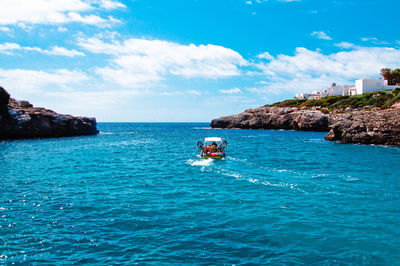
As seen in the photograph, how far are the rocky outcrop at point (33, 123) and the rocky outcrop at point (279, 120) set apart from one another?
69475 millimetres

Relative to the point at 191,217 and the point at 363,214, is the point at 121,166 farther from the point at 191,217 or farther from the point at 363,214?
the point at 363,214

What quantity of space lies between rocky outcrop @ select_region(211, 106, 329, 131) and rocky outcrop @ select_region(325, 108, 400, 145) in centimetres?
4298

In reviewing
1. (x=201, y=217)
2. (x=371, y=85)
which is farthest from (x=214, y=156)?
(x=371, y=85)

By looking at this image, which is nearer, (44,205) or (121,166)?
(44,205)

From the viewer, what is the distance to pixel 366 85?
115 m

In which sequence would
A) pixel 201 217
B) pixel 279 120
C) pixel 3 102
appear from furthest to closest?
1. pixel 279 120
2. pixel 3 102
3. pixel 201 217

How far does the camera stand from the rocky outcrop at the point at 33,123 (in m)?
74.5

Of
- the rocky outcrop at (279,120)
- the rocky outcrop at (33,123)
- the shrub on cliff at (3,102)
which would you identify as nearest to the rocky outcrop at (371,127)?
the rocky outcrop at (279,120)

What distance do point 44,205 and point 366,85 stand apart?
127420mm

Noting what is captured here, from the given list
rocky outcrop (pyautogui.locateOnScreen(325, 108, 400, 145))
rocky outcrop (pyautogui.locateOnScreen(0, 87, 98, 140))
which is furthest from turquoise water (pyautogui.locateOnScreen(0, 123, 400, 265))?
rocky outcrop (pyautogui.locateOnScreen(0, 87, 98, 140))

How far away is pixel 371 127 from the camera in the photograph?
176ft

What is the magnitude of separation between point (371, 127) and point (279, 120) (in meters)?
66.7

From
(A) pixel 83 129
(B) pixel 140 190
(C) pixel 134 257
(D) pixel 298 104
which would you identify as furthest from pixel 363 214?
(D) pixel 298 104

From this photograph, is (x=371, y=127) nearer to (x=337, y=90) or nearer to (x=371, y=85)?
(x=371, y=85)
